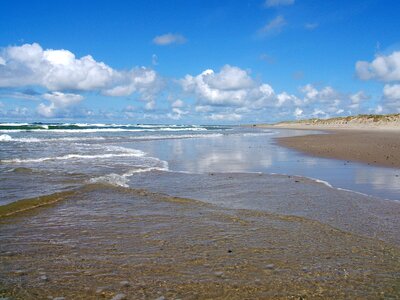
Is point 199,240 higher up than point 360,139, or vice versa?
point 360,139

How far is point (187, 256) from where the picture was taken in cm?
529

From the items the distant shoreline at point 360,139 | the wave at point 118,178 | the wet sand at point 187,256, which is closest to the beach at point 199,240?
the wet sand at point 187,256

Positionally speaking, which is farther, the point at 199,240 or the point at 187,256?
the point at 199,240

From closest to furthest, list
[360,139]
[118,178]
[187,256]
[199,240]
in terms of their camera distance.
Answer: [187,256], [199,240], [118,178], [360,139]

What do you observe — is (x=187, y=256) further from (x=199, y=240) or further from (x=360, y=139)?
(x=360, y=139)

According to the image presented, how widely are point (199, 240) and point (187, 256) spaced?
73 cm

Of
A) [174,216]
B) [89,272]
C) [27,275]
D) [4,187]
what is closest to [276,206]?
[174,216]

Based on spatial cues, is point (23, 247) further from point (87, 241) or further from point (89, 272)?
point (89, 272)

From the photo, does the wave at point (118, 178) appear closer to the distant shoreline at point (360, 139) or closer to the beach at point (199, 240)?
the beach at point (199, 240)

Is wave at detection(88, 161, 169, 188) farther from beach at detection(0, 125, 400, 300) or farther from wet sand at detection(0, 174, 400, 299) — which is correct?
wet sand at detection(0, 174, 400, 299)

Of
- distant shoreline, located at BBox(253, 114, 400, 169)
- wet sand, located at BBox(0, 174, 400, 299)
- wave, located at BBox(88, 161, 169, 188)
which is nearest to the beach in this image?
wet sand, located at BBox(0, 174, 400, 299)

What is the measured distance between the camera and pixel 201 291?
14.0 feet

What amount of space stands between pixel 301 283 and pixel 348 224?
300 cm

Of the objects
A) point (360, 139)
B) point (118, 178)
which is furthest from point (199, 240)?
point (360, 139)
